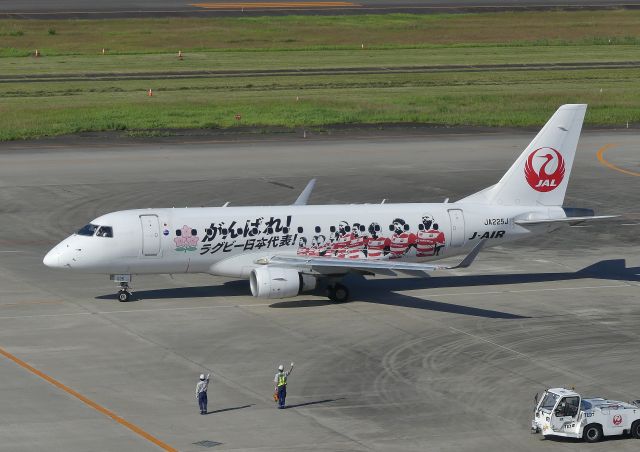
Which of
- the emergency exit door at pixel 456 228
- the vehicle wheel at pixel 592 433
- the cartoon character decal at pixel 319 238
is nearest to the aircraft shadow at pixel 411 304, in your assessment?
the cartoon character decal at pixel 319 238

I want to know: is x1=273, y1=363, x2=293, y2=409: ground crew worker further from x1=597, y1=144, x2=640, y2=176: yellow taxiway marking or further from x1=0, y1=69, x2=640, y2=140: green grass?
x1=0, y1=69, x2=640, y2=140: green grass

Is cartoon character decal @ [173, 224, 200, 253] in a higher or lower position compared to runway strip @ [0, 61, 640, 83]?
lower

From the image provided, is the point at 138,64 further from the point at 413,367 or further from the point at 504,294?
the point at 413,367

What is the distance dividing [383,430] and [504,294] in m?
21.2

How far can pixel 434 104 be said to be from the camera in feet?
405

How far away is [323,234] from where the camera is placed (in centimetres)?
5991

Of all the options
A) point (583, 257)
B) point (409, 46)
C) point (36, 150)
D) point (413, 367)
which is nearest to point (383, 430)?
point (413, 367)

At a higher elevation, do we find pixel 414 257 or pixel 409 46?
pixel 409 46

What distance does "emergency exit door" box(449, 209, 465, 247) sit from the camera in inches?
2410

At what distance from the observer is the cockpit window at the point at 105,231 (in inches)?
2283

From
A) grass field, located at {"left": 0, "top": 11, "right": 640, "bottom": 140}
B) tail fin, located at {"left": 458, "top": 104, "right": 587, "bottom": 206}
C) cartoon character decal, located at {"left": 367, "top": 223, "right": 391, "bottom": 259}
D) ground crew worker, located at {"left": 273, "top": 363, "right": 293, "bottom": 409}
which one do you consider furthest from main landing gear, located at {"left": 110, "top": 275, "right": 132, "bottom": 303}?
grass field, located at {"left": 0, "top": 11, "right": 640, "bottom": 140}

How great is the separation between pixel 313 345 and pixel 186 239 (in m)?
9.35

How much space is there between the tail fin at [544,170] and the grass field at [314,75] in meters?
52.6

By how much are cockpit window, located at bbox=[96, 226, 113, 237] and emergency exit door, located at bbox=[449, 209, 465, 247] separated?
16288 millimetres
